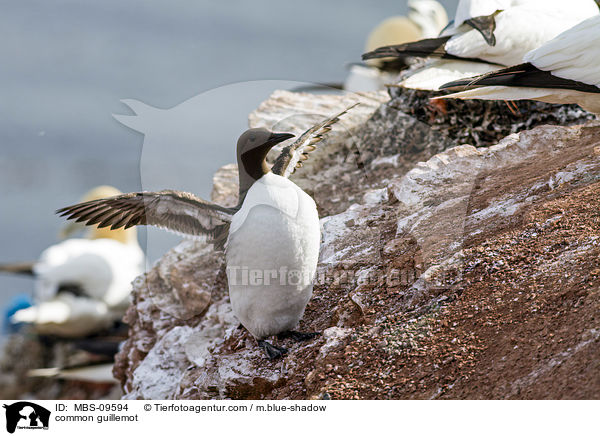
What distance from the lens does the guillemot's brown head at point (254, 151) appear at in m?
1.77

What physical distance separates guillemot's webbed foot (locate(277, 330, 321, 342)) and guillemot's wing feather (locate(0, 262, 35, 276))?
4.45m

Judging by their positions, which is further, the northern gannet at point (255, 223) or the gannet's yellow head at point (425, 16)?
the gannet's yellow head at point (425, 16)

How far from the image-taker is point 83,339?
525 cm

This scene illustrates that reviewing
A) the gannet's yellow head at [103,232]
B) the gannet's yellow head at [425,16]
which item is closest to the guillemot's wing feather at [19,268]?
the gannet's yellow head at [103,232]

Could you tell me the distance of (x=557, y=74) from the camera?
2.15 meters

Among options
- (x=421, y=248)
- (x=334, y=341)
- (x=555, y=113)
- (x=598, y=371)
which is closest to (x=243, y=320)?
(x=334, y=341)

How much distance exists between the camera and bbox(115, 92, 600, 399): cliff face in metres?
1.50

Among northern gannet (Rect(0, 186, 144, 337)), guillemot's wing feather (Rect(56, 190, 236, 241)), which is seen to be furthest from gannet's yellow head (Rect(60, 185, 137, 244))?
guillemot's wing feather (Rect(56, 190, 236, 241))

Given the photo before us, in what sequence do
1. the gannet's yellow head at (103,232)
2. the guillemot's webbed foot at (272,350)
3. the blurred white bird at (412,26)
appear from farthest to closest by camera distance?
the blurred white bird at (412,26)
the gannet's yellow head at (103,232)
the guillemot's webbed foot at (272,350)

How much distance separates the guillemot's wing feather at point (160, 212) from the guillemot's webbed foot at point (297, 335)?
1.20 ft

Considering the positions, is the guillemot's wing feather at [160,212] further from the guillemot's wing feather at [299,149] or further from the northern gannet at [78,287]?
the northern gannet at [78,287]

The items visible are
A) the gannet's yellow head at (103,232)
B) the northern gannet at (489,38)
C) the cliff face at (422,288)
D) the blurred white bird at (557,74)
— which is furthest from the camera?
the gannet's yellow head at (103,232)

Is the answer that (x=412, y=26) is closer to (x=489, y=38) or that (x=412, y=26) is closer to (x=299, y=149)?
(x=489, y=38)

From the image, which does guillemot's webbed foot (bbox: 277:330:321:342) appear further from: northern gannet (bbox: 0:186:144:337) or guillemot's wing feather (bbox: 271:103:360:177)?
northern gannet (bbox: 0:186:144:337)
